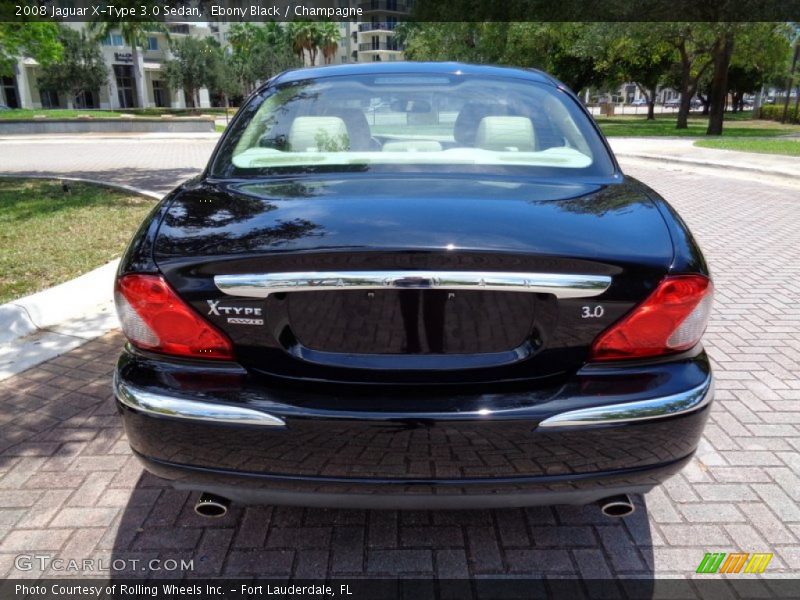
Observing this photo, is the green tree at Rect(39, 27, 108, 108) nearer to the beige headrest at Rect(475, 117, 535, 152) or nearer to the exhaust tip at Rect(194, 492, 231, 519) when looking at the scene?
the beige headrest at Rect(475, 117, 535, 152)

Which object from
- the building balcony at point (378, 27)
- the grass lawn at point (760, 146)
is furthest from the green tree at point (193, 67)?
the grass lawn at point (760, 146)

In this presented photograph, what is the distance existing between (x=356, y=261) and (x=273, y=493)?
2.53ft

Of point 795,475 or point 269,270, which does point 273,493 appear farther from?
point 795,475

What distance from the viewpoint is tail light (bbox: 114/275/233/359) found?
1.98 m

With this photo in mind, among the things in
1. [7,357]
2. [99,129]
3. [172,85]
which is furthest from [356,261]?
[172,85]

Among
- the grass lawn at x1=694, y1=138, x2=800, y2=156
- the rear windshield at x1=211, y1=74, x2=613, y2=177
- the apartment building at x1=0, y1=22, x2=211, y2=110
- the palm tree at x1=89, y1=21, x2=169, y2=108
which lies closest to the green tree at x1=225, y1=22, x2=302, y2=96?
the apartment building at x1=0, y1=22, x2=211, y2=110

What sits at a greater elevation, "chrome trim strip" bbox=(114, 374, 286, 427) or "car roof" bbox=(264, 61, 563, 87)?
"car roof" bbox=(264, 61, 563, 87)

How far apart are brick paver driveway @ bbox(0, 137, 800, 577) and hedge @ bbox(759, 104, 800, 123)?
41.6 m

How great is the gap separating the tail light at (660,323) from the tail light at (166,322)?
45.8 inches

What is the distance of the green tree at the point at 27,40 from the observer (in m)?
10.9

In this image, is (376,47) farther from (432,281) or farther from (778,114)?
(432,281)

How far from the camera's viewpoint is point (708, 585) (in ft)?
7.41

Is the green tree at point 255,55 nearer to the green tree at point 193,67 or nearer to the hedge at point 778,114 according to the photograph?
the green tree at point 193,67

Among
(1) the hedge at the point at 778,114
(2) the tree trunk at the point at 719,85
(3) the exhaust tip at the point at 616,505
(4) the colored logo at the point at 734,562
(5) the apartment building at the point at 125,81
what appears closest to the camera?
(3) the exhaust tip at the point at 616,505
